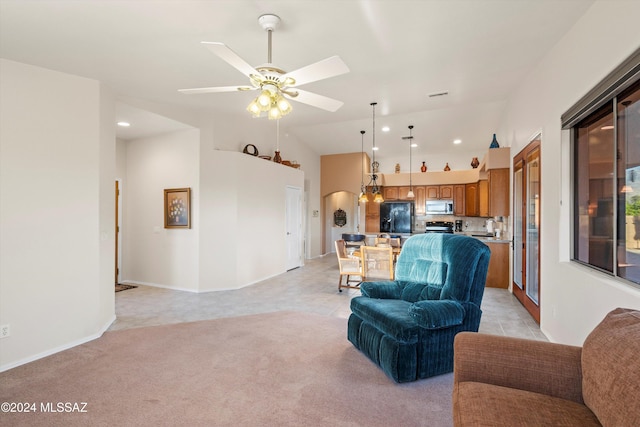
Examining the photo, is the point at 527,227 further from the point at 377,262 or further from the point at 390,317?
the point at 390,317

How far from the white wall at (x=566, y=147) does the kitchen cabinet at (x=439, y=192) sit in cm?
461

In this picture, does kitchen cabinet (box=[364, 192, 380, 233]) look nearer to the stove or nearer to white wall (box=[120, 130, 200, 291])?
the stove

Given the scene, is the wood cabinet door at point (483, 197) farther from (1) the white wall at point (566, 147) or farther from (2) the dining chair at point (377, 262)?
(2) the dining chair at point (377, 262)

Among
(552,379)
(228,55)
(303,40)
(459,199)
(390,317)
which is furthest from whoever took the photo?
(459,199)

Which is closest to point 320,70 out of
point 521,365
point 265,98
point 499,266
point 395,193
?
point 265,98

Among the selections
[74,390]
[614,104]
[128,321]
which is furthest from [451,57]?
[128,321]

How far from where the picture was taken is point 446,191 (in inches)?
332

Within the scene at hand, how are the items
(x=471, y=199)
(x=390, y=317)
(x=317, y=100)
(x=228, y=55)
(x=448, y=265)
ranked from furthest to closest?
(x=471, y=199)
(x=317, y=100)
(x=448, y=265)
(x=390, y=317)
(x=228, y=55)

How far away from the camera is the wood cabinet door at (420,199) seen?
8.67m

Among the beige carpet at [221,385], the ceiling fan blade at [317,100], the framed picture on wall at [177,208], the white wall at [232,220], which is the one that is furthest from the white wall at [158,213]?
the ceiling fan blade at [317,100]

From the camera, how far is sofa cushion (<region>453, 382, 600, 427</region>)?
1.11 meters

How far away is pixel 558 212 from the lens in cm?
286

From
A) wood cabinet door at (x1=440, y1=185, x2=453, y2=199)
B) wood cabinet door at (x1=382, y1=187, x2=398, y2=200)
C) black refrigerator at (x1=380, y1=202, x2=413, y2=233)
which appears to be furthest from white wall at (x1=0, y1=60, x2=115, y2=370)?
wood cabinet door at (x1=440, y1=185, x2=453, y2=199)

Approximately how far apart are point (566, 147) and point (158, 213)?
577cm
